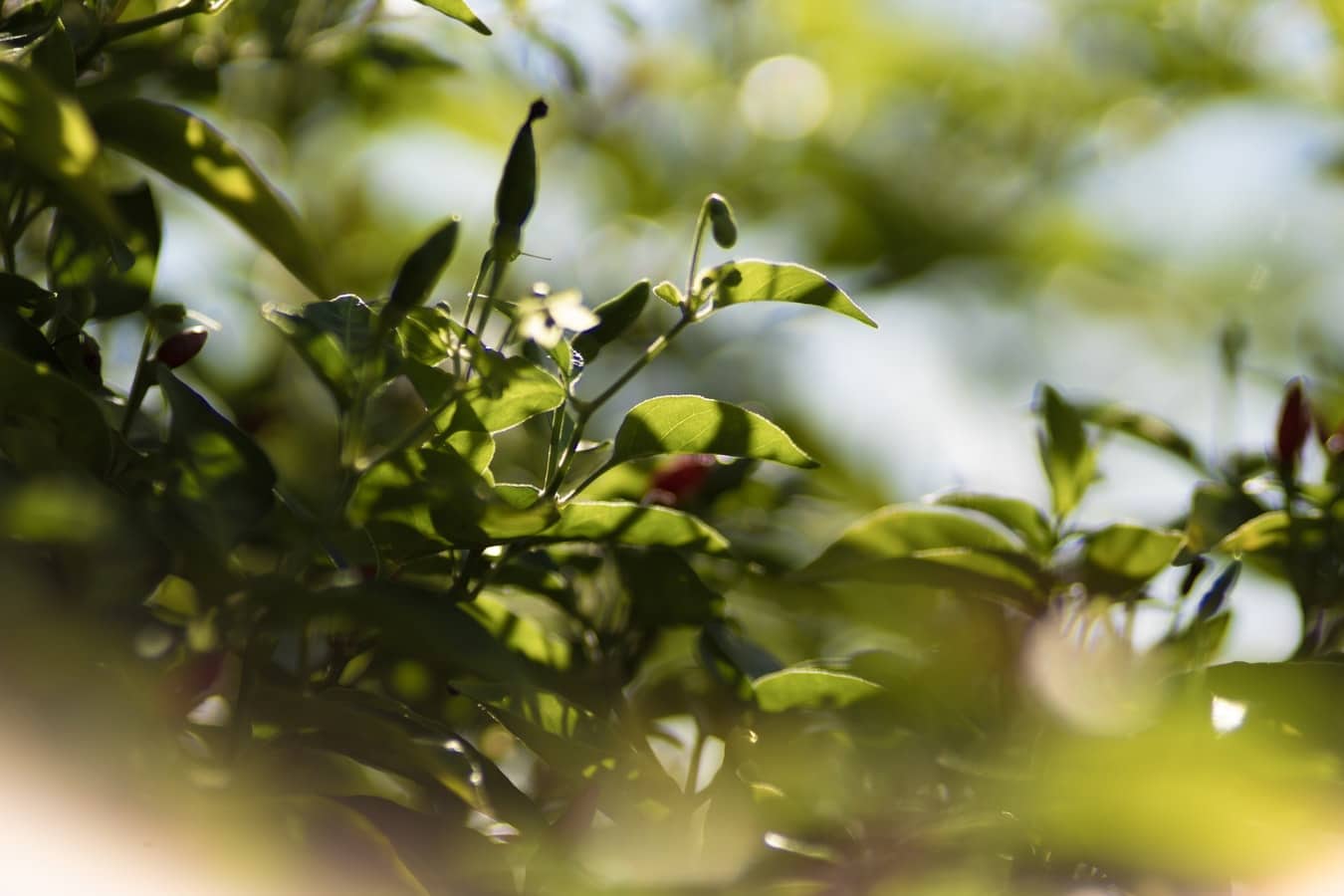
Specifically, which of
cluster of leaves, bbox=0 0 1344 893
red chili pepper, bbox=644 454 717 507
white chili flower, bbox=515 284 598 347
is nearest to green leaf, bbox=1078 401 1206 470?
cluster of leaves, bbox=0 0 1344 893

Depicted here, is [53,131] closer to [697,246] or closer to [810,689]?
[697,246]

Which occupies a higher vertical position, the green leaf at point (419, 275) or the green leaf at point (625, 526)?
the green leaf at point (419, 275)

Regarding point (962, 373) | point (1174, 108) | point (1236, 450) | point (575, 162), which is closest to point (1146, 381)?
point (962, 373)

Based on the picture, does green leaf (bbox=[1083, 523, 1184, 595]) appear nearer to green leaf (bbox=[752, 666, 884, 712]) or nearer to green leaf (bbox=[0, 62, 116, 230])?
green leaf (bbox=[752, 666, 884, 712])

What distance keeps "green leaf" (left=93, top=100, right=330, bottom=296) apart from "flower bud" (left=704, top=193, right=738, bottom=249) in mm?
269

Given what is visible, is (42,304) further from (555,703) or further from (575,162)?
(575,162)

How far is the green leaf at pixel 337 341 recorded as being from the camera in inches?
20.8

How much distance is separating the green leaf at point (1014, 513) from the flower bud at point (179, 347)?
0.45 m

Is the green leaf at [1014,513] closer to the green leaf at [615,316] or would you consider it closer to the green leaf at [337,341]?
the green leaf at [615,316]

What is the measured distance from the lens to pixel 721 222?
23.0 inches

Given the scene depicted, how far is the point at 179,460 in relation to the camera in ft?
1.72

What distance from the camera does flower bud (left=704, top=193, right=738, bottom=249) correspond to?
1.92 feet

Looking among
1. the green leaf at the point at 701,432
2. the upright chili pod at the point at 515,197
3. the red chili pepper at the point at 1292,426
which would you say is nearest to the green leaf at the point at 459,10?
the upright chili pod at the point at 515,197

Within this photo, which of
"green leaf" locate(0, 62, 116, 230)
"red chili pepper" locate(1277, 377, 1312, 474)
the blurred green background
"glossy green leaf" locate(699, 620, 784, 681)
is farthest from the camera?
the blurred green background
